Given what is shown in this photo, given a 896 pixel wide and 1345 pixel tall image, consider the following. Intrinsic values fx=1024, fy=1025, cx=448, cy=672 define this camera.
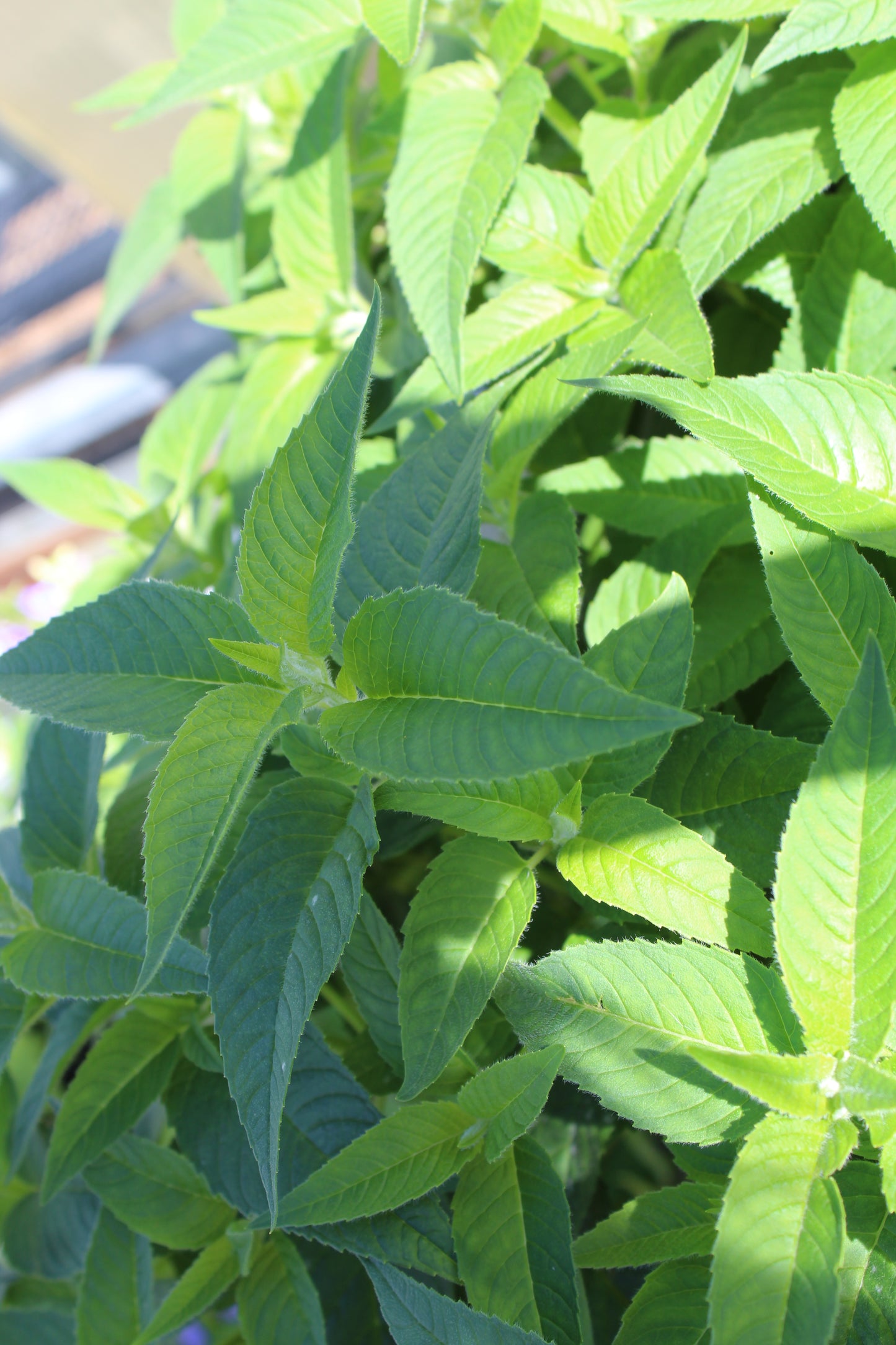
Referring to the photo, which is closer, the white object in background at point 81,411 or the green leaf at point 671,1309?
the green leaf at point 671,1309

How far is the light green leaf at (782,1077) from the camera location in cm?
39

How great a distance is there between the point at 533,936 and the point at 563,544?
235 millimetres

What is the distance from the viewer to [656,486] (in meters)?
0.66

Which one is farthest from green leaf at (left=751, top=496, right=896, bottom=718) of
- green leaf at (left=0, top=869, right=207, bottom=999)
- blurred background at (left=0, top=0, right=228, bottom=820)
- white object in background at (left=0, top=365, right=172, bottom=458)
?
white object in background at (left=0, top=365, right=172, bottom=458)

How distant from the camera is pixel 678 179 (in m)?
0.61

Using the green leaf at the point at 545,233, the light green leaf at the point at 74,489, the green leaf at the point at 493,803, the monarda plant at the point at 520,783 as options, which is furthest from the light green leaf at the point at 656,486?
the light green leaf at the point at 74,489

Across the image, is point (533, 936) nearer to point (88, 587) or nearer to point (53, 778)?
point (53, 778)

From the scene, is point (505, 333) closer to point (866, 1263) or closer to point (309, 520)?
point (309, 520)

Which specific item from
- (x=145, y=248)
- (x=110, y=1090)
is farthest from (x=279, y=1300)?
(x=145, y=248)

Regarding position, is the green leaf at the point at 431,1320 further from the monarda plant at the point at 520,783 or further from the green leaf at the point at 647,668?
the green leaf at the point at 647,668

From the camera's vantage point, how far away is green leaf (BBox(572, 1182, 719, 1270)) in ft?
1.51

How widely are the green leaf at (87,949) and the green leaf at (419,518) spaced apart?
7.5 inches

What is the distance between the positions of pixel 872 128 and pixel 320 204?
1.45 feet

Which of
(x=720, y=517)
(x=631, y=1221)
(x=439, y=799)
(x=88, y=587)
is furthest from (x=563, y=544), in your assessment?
(x=88, y=587)
